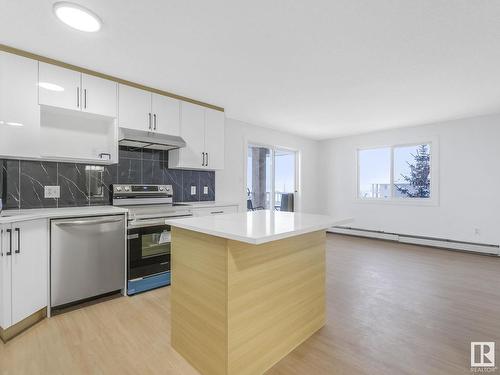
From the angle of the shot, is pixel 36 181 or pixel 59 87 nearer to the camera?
pixel 59 87

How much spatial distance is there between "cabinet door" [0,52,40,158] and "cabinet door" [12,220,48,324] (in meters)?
0.76

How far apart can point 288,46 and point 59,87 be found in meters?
2.29

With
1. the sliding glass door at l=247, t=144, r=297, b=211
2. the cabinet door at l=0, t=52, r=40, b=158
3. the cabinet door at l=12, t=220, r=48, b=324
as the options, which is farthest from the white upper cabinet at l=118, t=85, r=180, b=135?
the sliding glass door at l=247, t=144, r=297, b=211

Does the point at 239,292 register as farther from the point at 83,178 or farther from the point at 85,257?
the point at 83,178

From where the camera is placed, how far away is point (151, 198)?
342 cm

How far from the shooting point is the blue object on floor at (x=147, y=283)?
2.72 meters

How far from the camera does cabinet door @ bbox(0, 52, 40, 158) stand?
2.24m

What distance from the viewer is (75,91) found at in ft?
8.56

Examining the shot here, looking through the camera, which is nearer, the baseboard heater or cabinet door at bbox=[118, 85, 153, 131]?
cabinet door at bbox=[118, 85, 153, 131]

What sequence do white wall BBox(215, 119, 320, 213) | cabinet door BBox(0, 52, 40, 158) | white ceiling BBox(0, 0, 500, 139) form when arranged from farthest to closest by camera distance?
white wall BBox(215, 119, 320, 213), cabinet door BBox(0, 52, 40, 158), white ceiling BBox(0, 0, 500, 139)

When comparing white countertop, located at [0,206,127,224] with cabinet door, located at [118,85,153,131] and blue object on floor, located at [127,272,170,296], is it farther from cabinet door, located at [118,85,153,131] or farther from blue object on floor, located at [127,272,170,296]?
cabinet door, located at [118,85,153,131]

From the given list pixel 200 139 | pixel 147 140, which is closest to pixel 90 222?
pixel 147 140

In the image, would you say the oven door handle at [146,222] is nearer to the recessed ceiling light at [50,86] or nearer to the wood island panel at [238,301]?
the wood island panel at [238,301]

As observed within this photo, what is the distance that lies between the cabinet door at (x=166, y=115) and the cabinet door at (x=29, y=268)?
1663 mm
